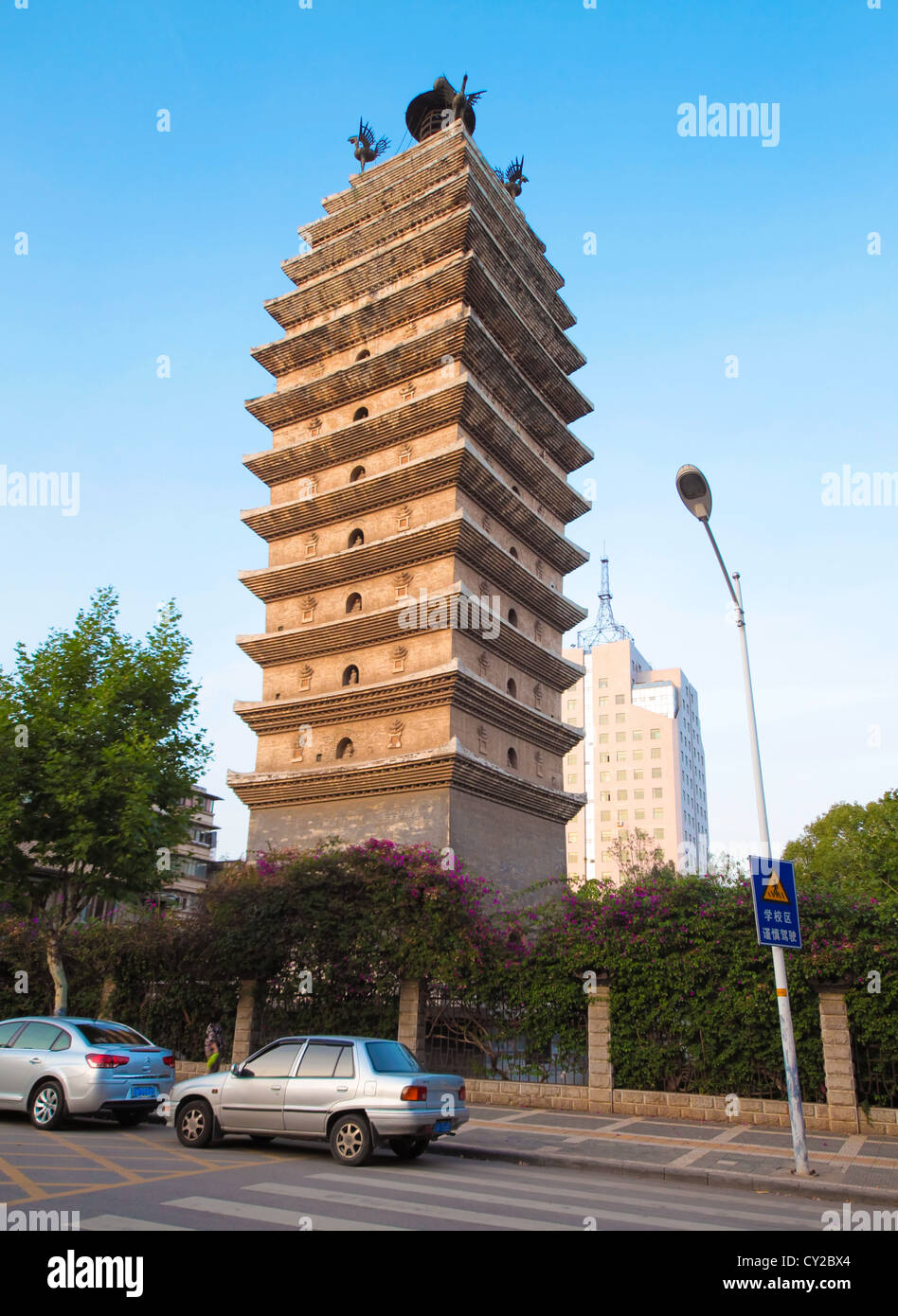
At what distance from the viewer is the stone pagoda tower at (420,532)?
2672cm

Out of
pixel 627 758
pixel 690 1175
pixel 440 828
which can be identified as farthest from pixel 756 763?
pixel 627 758

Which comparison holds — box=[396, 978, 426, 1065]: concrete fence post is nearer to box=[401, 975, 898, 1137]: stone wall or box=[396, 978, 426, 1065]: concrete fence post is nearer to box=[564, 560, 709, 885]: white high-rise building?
box=[401, 975, 898, 1137]: stone wall

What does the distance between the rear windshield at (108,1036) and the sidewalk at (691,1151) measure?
4.63m

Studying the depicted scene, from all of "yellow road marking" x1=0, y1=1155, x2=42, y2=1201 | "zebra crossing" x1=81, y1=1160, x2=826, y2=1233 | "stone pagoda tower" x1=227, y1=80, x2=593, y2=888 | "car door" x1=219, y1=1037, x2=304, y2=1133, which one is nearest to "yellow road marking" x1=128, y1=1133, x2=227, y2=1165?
"car door" x1=219, y1=1037, x2=304, y2=1133

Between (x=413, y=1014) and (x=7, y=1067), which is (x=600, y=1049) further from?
(x=7, y=1067)

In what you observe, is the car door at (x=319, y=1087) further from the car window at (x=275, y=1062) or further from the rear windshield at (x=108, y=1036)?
the rear windshield at (x=108, y=1036)

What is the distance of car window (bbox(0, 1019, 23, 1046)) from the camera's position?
41.8 ft

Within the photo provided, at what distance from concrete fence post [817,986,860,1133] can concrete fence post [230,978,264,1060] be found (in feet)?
37.7

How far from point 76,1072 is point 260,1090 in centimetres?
322

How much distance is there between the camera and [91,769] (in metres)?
19.6

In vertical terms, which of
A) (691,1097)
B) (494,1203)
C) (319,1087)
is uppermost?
(319,1087)

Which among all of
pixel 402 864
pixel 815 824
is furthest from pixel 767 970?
pixel 815 824

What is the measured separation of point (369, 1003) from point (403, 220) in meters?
27.6
